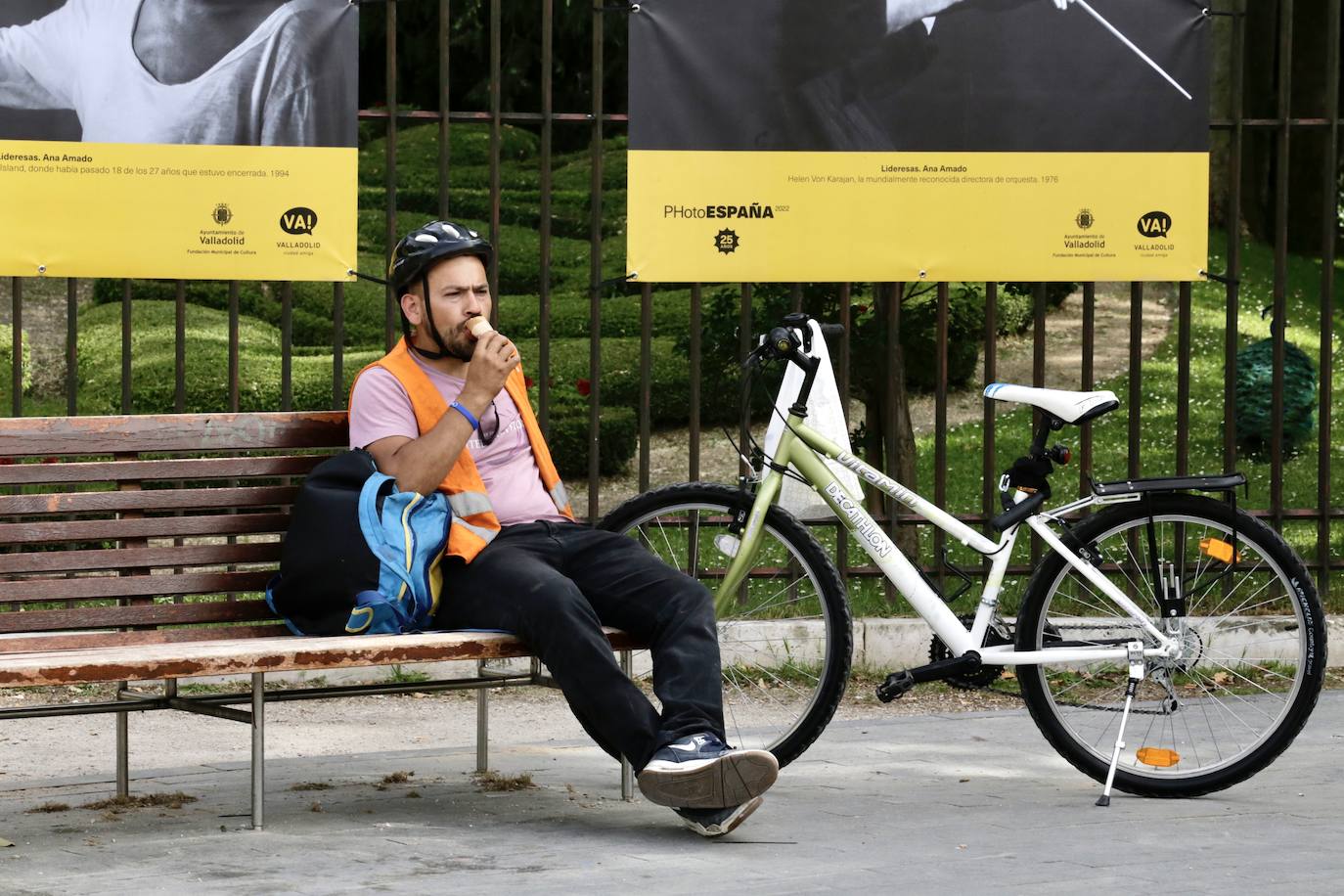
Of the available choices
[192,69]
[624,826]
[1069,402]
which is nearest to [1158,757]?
[1069,402]

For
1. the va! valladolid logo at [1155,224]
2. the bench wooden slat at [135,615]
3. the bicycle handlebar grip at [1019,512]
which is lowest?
the bench wooden slat at [135,615]

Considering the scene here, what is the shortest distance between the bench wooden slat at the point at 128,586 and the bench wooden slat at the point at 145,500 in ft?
0.59

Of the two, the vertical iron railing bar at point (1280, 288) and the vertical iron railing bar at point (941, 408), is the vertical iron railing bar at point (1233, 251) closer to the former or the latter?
the vertical iron railing bar at point (1280, 288)

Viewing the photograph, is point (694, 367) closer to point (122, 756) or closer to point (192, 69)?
point (192, 69)

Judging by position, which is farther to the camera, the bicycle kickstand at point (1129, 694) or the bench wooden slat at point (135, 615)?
the bicycle kickstand at point (1129, 694)

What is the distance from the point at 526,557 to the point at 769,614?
4.12 feet

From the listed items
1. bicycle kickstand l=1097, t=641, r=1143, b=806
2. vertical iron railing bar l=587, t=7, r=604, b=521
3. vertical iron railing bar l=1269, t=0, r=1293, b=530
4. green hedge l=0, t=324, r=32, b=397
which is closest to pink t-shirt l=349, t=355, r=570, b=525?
vertical iron railing bar l=587, t=7, r=604, b=521

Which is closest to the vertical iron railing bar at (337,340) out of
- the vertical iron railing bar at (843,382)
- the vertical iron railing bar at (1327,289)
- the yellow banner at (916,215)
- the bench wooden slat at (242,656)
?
the yellow banner at (916,215)

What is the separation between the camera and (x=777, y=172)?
6738 mm

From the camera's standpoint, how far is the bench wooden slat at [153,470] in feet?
16.1

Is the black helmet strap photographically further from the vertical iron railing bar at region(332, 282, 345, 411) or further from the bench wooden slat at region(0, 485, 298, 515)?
the vertical iron railing bar at region(332, 282, 345, 411)

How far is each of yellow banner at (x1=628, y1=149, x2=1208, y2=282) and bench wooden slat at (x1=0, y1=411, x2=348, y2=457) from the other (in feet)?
5.66

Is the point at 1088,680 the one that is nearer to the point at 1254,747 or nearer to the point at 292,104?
the point at 1254,747

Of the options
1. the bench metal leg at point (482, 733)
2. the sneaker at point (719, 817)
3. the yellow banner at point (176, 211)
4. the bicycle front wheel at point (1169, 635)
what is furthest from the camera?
the yellow banner at point (176, 211)
